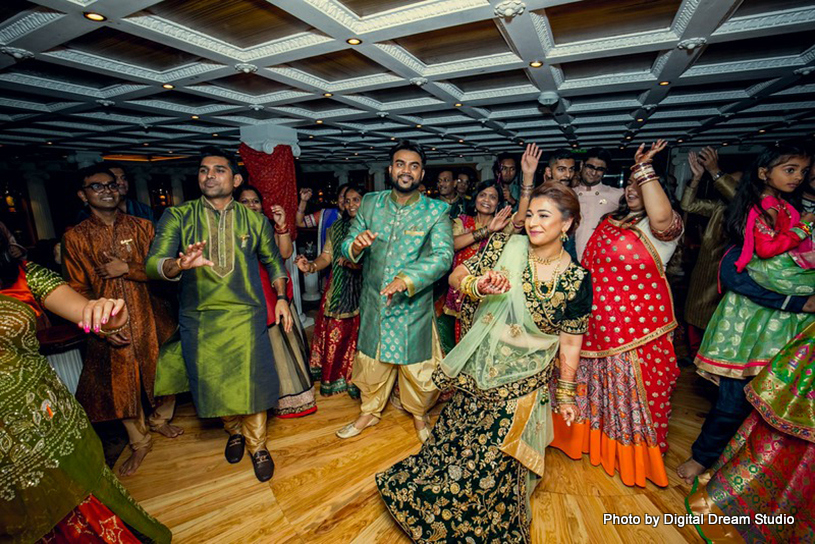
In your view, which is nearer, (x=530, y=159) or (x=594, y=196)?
(x=530, y=159)

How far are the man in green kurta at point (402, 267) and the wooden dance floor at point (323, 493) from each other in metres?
0.27

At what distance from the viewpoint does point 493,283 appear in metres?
1.49

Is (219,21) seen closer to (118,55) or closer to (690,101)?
(118,55)

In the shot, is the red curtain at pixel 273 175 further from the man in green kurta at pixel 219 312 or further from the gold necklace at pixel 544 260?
the gold necklace at pixel 544 260

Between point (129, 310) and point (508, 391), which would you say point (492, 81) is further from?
point (129, 310)

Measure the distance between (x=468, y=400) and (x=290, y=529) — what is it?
1.12 meters

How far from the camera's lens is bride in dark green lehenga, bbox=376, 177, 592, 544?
1.57 m

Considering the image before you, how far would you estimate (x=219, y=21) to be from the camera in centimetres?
250

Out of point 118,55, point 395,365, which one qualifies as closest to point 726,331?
point 395,365

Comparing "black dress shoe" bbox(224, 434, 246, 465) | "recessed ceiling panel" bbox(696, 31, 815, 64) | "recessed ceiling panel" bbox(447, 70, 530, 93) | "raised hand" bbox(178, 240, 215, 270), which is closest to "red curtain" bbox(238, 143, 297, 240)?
"recessed ceiling panel" bbox(447, 70, 530, 93)

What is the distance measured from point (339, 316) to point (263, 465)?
4.16 feet

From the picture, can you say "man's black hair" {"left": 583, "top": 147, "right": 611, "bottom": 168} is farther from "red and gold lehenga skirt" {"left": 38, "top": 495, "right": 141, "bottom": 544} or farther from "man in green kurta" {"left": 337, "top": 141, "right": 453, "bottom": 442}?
"red and gold lehenga skirt" {"left": 38, "top": 495, "right": 141, "bottom": 544}

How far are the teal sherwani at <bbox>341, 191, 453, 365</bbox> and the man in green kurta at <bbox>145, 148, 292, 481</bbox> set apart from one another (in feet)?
1.97

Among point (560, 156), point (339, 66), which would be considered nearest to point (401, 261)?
point (560, 156)
